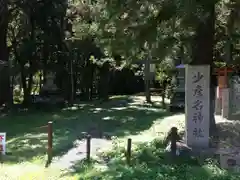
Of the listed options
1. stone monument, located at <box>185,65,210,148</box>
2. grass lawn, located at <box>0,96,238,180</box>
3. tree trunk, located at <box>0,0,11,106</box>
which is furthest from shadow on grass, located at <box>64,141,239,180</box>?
tree trunk, located at <box>0,0,11,106</box>

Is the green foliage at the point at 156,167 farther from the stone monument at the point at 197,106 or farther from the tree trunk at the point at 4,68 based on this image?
the tree trunk at the point at 4,68

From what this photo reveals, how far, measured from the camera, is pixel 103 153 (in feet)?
32.9

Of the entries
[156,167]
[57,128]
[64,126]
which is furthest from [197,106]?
[64,126]

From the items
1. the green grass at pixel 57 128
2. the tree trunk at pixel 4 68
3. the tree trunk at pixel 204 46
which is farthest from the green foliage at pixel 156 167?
the tree trunk at pixel 4 68

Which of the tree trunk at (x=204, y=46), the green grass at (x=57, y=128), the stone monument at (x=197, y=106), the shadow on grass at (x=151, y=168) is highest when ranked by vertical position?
the tree trunk at (x=204, y=46)

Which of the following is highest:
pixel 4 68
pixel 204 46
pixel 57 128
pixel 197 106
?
pixel 204 46

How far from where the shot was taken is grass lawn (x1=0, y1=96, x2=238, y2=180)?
25.1 feet

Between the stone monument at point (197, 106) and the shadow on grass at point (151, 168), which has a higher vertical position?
the stone monument at point (197, 106)

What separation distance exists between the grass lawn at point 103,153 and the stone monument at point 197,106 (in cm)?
90

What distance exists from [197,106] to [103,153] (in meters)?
2.56

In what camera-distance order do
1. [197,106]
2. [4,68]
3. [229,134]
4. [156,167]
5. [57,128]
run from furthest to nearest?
[4,68], [57,128], [229,134], [197,106], [156,167]

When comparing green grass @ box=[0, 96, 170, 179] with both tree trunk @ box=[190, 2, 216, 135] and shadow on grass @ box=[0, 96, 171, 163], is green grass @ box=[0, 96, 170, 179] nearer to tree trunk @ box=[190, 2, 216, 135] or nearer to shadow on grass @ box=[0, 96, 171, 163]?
shadow on grass @ box=[0, 96, 171, 163]

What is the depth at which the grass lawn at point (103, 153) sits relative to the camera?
7.66 metres

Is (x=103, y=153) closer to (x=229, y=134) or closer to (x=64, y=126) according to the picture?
(x=229, y=134)
